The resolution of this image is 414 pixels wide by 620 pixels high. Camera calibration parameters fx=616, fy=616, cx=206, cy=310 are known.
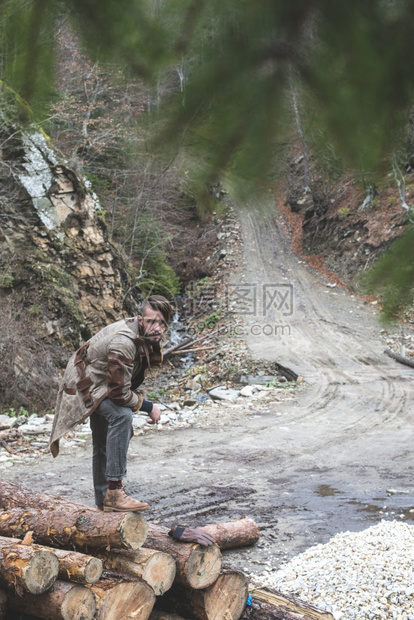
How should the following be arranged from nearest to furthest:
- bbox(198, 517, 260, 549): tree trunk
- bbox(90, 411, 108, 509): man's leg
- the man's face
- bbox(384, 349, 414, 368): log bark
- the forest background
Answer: the forest background → the man's face → bbox(90, 411, 108, 509): man's leg → bbox(198, 517, 260, 549): tree trunk → bbox(384, 349, 414, 368): log bark

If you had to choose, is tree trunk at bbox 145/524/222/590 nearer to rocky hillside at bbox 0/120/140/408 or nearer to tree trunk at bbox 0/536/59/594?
tree trunk at bbox 0/536/59/594

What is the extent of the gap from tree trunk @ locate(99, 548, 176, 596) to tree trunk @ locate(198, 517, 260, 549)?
1.41 metres

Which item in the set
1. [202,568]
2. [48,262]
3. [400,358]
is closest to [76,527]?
[202,568]

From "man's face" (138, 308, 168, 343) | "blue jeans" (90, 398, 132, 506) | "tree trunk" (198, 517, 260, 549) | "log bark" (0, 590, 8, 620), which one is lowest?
"tree trunk" (198, 517, 260, 549)

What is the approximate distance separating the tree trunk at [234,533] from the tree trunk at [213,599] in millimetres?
1245

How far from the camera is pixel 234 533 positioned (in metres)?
5.09

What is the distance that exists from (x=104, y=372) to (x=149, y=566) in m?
1.40

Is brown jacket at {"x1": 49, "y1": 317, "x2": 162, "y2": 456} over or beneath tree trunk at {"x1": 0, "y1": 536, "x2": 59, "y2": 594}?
over

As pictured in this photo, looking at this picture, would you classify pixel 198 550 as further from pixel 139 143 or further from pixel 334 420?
pixel 334 420

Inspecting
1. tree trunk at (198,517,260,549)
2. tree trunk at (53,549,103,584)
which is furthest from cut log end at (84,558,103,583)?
tree trunk at (198,517,260,549)

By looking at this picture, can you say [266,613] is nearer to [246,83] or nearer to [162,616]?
[162,616]

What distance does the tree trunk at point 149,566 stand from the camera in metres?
3.50

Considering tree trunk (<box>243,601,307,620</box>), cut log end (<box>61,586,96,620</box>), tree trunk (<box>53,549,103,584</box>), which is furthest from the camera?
tree trunk (<box>243,601,307,620</box>)

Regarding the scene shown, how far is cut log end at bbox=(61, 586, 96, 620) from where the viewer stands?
318 cm
